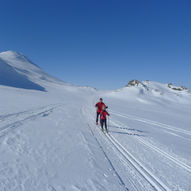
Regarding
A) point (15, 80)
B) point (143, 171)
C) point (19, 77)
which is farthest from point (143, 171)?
point (19, 77)

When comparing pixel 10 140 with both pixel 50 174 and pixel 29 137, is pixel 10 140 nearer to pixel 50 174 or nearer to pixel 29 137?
pixel 29 137

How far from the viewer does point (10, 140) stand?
5301 mm

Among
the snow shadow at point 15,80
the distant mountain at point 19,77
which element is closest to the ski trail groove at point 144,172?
→ the distant mountain at point 19,77

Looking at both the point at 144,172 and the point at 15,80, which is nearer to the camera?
the point at 144,172

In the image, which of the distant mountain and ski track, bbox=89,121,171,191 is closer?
ski track, bbox=89,121,171,191

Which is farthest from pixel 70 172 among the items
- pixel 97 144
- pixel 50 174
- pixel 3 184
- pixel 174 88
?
pixel 174 88

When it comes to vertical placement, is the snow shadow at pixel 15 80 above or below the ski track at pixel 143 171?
above

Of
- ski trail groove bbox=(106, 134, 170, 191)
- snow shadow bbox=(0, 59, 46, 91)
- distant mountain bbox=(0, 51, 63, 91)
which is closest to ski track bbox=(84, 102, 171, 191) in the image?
ski trail groove bbox=(106, 134, 170, 191)

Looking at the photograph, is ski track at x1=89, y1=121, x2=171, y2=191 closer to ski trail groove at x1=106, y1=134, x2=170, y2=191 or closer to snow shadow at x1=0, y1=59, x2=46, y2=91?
ski trail groove at x1=106, y1=134, x2=170, y2=191

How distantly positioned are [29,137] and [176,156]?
22.7 ft

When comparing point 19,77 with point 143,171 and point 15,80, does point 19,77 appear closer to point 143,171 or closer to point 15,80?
point 15,80

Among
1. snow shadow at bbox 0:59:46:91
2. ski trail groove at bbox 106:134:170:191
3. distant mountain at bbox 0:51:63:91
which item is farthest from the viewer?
snow shadow at bbox 0:59:46:91

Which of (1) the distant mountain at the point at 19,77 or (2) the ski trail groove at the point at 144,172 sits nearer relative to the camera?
(2) the ski trail groove at the point at 144,172

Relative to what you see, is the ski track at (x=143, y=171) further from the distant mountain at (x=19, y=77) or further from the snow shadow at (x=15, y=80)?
the snow shadow at (x=15, y=80)
